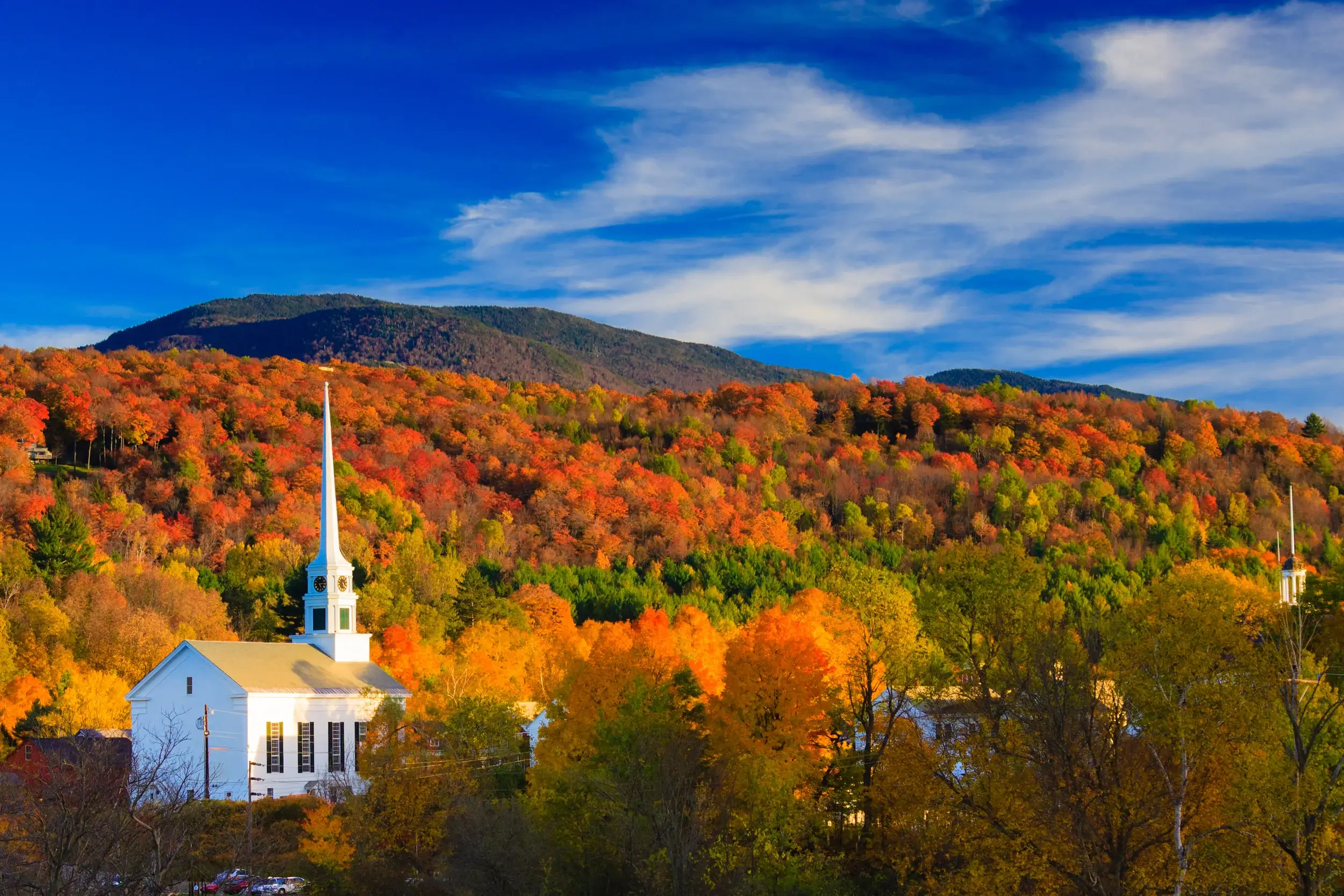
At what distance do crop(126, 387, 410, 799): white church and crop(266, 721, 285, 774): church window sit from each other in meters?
0.03

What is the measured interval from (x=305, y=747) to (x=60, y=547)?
32.6 meters

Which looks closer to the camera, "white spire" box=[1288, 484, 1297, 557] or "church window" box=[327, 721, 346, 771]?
"church window" box=[327, 721, 346, 771]

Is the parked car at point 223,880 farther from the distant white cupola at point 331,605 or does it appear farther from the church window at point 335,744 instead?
the distant white cupola at point 331,605

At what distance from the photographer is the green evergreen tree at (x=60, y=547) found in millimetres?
94062

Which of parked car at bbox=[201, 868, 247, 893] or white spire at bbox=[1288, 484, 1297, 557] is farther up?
white spire at bbox=[1288, 484, 1297, 557]

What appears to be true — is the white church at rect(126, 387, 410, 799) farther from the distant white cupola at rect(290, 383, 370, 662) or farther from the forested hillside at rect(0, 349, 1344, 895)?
the forested hillside at rect(0, 349, 1344, 895)

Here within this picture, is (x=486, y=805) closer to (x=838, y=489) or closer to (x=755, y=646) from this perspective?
(x=755, y=646)

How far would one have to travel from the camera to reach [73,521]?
97250 mm

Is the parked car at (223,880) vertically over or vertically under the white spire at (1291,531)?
under

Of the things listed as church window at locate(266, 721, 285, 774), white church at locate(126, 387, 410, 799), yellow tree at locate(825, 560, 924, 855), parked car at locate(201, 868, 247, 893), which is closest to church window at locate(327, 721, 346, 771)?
white church at locate(126, 387, 410, 799)

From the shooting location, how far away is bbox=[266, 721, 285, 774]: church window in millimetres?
67875

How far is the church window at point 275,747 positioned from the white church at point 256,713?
0.11 ft

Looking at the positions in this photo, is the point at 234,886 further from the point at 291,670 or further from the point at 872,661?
the point at 872,661

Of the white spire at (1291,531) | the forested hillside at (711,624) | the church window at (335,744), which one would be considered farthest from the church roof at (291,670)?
the white spire at (1291,531)
